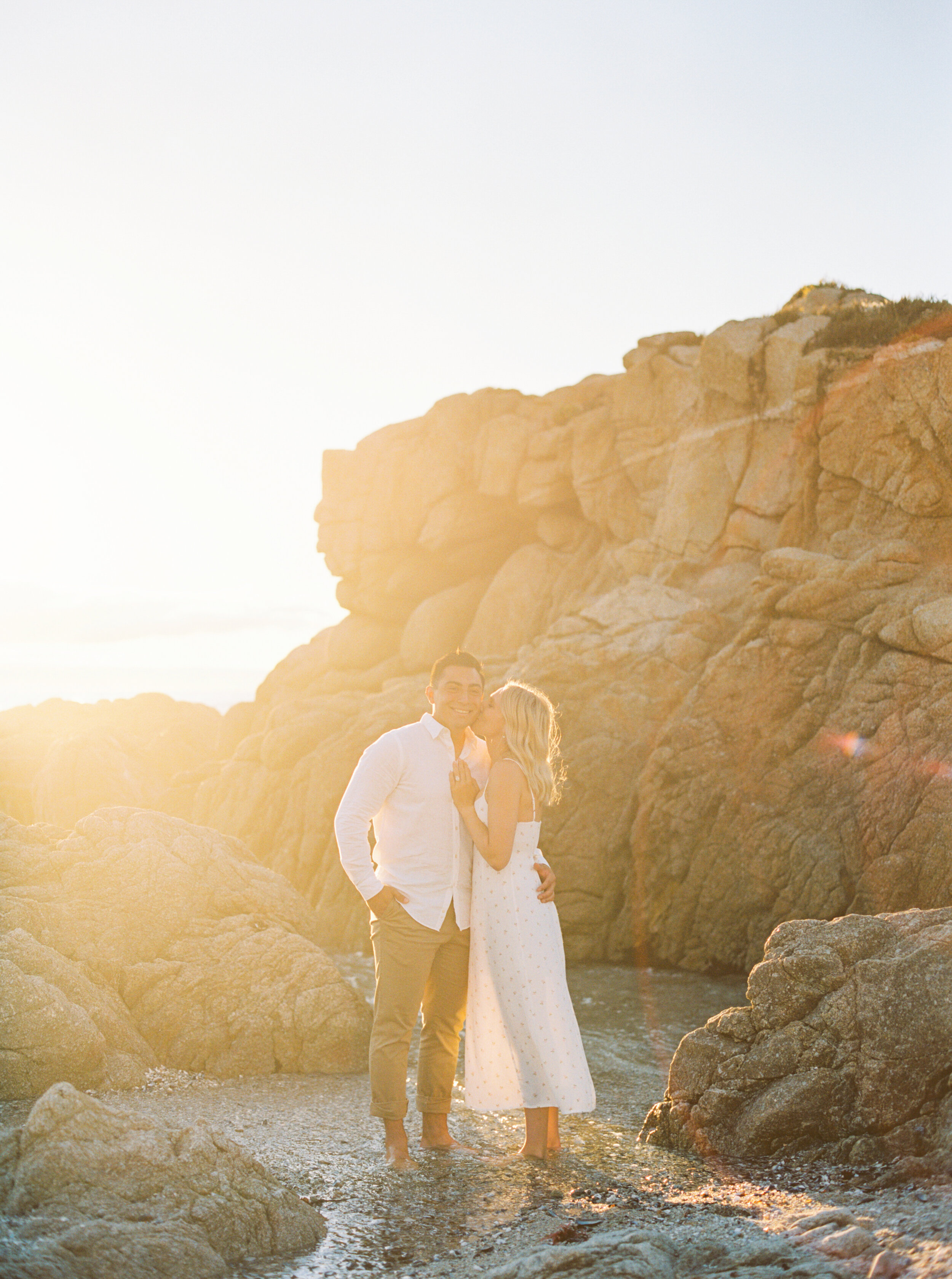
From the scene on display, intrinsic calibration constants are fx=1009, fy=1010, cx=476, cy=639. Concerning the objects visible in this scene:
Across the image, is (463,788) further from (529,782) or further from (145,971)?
(145,971)

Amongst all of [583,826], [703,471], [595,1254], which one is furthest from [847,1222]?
[703,471]

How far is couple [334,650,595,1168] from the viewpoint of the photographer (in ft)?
21.8

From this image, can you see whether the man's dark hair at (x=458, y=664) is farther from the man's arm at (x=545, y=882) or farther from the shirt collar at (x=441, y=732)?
the man's arm at (x=545, y=882)

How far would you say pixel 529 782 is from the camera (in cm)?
683

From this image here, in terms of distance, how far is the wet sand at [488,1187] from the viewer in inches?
191

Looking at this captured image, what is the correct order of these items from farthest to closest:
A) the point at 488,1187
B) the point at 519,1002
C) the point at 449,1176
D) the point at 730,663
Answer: the point at 730,663 → the point at 519,1002 → the point at 449,1176 → the point at 488,1187

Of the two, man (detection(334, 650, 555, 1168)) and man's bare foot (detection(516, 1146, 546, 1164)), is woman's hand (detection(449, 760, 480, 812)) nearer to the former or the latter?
man (detection(334, 650, 555, 1168))

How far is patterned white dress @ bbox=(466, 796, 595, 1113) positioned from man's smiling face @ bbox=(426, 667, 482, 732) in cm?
60

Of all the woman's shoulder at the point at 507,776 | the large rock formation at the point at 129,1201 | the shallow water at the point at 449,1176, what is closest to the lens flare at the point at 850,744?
the shallow water at the point at 449,1176

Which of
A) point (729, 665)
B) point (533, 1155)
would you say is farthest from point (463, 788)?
point (729, 665)

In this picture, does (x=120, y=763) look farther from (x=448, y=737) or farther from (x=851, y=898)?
(x=448, y=737)

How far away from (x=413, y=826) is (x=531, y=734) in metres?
1.03

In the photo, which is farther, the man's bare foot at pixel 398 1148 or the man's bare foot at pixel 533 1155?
the man's bare foot at pixel 533 1155

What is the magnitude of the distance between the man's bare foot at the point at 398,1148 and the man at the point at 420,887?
1cm
